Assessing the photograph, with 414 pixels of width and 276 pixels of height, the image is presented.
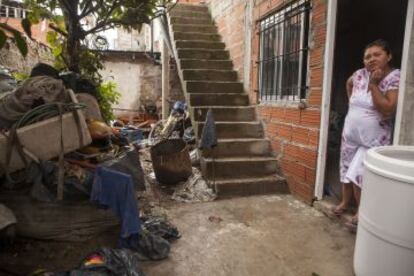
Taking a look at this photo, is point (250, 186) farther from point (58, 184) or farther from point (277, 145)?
point (58, 184)

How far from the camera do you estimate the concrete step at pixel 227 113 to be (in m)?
5.05

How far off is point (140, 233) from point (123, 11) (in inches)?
102

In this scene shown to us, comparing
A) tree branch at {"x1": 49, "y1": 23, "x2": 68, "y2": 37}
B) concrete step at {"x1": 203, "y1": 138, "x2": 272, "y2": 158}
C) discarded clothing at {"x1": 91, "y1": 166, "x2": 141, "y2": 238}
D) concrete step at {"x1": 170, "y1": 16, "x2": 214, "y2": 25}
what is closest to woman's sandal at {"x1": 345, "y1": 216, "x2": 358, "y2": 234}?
Answer: concrete step at {"x1": 203, "y1": 138, "x2": 272, "y2": 158}

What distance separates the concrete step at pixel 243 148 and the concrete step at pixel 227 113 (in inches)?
21.4

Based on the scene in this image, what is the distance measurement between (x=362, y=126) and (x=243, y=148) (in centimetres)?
206

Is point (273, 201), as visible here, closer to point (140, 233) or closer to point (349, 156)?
point (349, 156)

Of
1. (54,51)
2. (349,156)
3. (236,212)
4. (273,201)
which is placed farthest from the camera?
(54,51)

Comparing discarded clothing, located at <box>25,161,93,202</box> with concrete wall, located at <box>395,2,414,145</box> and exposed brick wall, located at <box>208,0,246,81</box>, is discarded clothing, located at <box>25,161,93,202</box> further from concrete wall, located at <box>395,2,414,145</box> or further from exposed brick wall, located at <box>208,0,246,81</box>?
exposed brick wall, located at <box>208,0,246,81</box>

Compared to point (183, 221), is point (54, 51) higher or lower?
higher

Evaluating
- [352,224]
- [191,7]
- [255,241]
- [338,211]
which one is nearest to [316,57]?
[338,211]

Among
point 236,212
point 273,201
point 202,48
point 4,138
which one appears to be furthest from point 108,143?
point 202,48

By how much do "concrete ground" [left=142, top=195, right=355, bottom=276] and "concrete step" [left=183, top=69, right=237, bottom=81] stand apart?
2763 mm

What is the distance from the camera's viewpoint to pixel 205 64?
627 cm

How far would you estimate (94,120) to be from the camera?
11.0 ft
